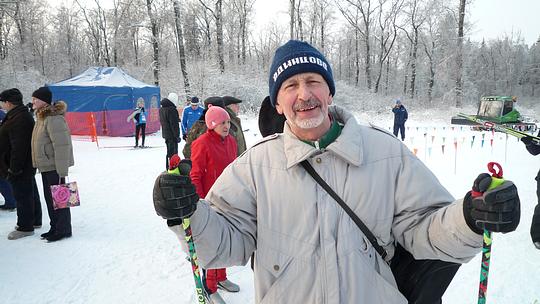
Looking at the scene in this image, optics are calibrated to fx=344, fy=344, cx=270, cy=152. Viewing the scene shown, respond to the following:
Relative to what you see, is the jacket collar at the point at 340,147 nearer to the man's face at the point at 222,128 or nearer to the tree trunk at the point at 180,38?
the man's face at the point at 222,128

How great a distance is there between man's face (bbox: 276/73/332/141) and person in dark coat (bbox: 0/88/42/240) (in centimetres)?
457

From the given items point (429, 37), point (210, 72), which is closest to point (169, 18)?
point (210, 72)

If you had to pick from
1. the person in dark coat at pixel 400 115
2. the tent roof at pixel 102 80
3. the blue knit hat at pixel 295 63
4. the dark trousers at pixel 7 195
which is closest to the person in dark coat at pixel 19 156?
the dark trousers at pixel 7 195

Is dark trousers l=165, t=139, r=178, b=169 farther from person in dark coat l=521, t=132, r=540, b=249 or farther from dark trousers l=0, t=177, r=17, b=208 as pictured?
person in dark coat l=521, t=132, r=540, b=249

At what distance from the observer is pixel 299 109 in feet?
5.62

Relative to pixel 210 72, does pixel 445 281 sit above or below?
below

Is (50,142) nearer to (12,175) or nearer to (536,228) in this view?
(12,175)

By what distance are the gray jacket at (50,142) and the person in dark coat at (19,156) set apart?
1.02 feet

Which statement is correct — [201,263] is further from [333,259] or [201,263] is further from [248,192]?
[333,259]

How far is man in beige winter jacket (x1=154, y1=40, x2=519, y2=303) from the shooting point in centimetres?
148

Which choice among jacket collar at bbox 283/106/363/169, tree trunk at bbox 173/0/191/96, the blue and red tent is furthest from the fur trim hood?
tree trunk at bbox 173/0/191/96

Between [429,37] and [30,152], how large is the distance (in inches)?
1774

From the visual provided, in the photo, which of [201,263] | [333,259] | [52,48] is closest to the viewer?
[333,259]

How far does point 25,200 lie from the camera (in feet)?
16.3
